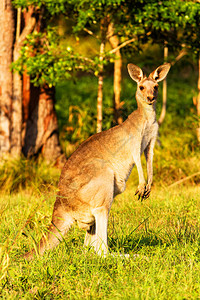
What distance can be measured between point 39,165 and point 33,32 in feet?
7.93

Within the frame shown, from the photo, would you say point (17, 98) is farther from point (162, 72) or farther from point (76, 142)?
point (162, 72)

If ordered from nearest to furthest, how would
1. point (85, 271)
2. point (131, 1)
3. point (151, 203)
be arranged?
point (85, 271) < point (151, 203) < point (131, 1)

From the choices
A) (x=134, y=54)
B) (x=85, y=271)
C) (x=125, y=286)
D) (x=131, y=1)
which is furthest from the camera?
(x=134, y=54)

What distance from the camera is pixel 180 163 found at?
27.5 feet

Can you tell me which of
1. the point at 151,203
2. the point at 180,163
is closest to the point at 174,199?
the point at 151,203

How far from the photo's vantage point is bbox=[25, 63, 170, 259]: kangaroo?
3938mm

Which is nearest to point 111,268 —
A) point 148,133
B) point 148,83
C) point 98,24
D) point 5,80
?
point 148,133

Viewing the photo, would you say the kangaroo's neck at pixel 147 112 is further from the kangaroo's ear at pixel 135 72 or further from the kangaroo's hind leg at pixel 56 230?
the kangaroo's hind leg at pixel 56 230

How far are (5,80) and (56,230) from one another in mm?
5177

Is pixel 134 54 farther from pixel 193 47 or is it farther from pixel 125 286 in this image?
pixel 125 286

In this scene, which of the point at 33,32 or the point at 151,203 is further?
the point at 33,32

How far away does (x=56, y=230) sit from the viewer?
13.1 feet

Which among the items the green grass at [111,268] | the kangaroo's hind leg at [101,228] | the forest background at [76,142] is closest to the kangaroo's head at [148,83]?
the forest background at [76,142]

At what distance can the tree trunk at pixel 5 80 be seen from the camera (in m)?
8.48
